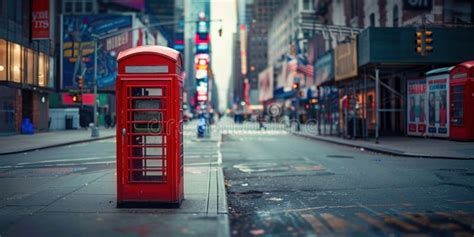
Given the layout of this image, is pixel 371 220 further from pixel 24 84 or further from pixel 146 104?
pixel 24 84

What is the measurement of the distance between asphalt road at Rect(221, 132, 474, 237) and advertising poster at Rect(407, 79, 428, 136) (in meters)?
12.9

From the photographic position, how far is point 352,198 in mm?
9500

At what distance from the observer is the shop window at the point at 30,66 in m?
38.5

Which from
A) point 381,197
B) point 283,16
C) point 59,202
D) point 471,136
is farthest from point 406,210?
point 283,16

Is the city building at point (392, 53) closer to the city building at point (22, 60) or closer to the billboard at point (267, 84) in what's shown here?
the city building at point (22, 60)

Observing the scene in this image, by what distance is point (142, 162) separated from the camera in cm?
827

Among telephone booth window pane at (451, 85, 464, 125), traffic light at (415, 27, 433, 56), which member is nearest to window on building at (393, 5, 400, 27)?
telephone booth window pane at (451, 85, 464, 125)

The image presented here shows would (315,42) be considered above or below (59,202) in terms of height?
above

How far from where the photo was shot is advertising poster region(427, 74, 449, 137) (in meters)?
25.6

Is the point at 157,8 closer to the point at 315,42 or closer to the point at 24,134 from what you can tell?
the point at 315,42

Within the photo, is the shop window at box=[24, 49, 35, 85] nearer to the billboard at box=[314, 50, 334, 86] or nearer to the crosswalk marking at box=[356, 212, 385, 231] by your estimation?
the billboard at box=[314, 50, 334, 86]

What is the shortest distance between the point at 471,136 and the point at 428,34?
21.4 feet

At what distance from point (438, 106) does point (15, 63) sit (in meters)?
30.1

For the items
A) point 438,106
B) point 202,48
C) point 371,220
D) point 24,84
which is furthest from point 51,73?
point 371,220
